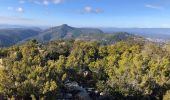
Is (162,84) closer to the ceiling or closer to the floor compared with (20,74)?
closer to the floor

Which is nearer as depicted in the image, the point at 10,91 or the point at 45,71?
the point at 10,91

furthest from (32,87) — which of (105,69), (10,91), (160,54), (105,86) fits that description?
(160,54)

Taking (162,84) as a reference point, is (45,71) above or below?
above

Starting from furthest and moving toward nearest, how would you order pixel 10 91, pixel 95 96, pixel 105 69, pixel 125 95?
pixel 105 69 → pixel 95 96 → pixel 125 95 → pixel 10 91

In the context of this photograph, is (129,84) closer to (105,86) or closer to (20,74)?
(105,86)

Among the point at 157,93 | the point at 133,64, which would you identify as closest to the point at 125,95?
the point at 157,93

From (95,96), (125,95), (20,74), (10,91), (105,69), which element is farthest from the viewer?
(105,69)

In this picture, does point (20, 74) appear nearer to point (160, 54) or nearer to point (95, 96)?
point (95, 96)

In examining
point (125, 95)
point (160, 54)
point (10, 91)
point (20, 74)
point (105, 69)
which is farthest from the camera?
point (160, 54)

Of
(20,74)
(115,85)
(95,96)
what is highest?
(20,74)
